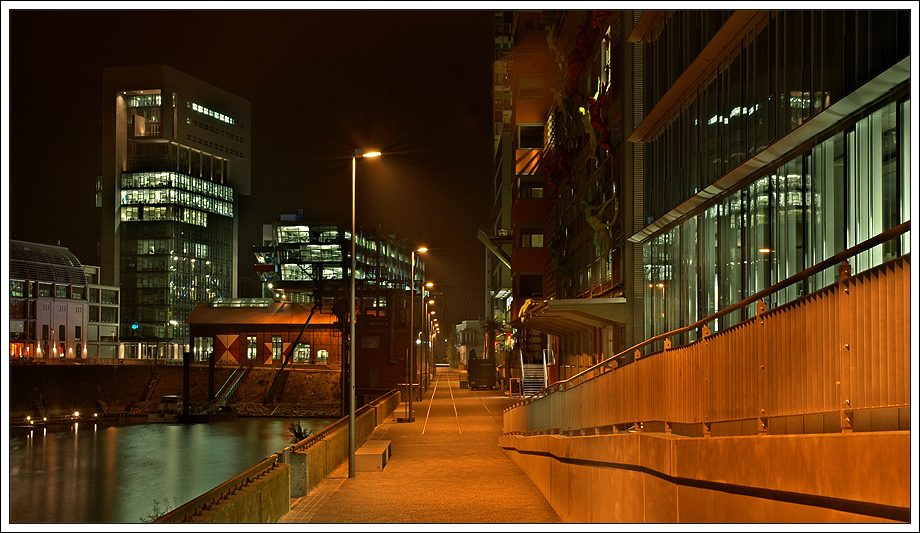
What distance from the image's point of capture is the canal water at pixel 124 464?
4656 cm

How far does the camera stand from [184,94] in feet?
589

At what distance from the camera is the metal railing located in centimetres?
609

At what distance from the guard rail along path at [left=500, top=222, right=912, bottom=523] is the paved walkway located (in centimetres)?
433

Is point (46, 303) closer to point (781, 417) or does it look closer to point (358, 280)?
point (358, 280)

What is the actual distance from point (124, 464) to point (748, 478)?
200 ft

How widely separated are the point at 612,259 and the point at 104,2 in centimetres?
2708

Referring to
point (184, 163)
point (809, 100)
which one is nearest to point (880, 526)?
point (809, 100)

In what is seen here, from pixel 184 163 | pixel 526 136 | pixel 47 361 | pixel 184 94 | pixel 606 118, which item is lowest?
pixel 47 361

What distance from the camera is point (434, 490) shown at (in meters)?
19.8

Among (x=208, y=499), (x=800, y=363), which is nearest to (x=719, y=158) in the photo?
(x=800, y=363)

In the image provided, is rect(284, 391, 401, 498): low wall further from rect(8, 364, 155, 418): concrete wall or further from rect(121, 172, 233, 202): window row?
rect(121, 172, 233, 202): window row

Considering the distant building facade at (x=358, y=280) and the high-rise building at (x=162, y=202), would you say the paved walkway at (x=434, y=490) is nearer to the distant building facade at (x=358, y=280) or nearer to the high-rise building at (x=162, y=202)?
the distant building facade at (x=358, y=280)

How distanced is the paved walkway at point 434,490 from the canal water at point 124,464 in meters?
11.3

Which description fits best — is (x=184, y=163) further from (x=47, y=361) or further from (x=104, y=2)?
(x=104, y=2)
